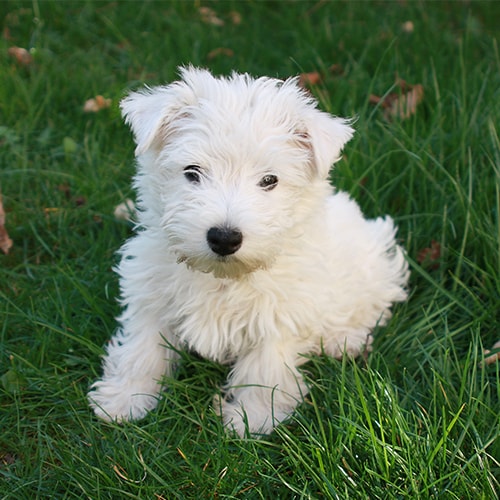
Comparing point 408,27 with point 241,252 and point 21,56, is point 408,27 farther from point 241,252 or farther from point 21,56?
point 241,252

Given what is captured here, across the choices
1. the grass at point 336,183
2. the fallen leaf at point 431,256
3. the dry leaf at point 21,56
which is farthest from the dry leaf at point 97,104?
the fallen leaf at point 431,256

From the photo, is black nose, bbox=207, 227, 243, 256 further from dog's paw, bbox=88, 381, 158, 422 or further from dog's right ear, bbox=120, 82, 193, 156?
dog's paw, bbox=88, 381, 158, 422

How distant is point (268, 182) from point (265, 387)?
1.10 metres

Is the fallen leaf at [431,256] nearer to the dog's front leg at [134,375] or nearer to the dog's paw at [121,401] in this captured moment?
the dog's front leg at [134,375]

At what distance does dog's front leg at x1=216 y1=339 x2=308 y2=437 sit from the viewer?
3736 millimetres

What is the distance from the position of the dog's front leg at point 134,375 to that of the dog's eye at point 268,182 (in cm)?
109

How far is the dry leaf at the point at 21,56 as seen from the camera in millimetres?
6199

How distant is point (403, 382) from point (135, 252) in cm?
156

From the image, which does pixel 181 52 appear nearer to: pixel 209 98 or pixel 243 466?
pixel 209 98

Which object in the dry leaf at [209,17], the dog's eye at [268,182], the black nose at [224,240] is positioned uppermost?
the dog's eye at [268,182]

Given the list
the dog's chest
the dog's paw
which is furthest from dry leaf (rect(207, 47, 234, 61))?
the dog's paw

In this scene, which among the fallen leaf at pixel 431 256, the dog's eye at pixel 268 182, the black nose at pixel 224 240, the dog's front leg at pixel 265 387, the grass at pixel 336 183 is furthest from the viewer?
the fallen leaf at pixel 431 256

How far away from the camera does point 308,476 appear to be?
311cm

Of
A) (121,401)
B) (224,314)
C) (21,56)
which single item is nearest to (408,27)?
(21,56)
